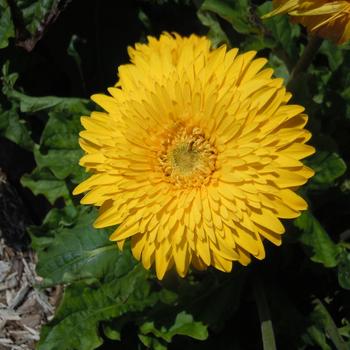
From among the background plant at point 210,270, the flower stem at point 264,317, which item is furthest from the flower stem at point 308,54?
the flower stem at point 264,317

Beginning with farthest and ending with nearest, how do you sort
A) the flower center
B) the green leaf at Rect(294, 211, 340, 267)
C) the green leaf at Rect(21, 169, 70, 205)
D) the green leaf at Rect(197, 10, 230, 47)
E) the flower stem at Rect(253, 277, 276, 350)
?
the green leaf at Rect(21, 169, 70, 205), the green leaf at Rect(197, 10, 230, 47), the green leaf at Rect(294, 211, 340, 267), the flower stem at Rect(253, 277, 276, 350), the flower center

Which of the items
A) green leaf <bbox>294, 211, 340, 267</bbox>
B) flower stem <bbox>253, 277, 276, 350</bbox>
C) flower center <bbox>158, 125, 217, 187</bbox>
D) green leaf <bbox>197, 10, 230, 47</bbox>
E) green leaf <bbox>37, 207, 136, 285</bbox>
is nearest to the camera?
flower center <bbox>158, 125, 217, 187</bbox>

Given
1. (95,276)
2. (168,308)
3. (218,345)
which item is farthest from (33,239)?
(218,345)

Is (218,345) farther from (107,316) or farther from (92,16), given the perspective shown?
(92,16)

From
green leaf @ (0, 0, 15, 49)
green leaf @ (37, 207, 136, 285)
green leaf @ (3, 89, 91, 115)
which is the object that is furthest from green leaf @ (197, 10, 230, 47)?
green leaf @ (37, 207, 136, 285)

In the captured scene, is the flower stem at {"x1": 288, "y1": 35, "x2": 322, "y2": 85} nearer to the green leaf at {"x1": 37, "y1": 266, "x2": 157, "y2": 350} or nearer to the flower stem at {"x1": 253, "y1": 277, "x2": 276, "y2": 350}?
the flower stem at {"x1": 253, "y1": 277, "x2": 276, "y2": 350}

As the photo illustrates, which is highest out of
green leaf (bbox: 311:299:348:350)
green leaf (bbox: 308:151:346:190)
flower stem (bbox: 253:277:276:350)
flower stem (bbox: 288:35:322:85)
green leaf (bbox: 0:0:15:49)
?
green leaf (bbox: 0:0:15:49)

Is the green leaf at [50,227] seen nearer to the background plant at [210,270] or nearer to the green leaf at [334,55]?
the background plant at [210,270]
